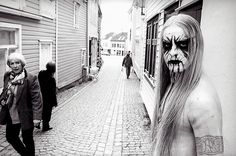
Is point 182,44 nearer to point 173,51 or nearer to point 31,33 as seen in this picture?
point 173,51

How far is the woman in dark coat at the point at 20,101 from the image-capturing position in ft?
12.1

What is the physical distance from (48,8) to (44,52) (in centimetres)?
189

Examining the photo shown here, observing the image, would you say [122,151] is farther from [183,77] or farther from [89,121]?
[183,77]

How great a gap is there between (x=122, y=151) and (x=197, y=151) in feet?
12.8

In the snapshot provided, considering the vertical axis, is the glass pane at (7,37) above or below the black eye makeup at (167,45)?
above

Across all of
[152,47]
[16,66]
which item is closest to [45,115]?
[16,66]

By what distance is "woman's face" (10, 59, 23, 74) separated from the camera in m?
3.67

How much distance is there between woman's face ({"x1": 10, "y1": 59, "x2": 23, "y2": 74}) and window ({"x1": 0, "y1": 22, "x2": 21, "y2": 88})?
3.11m

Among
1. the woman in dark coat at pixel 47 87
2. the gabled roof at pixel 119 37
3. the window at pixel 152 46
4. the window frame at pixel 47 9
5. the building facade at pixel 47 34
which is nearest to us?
the woman in dark coat at pixel 47 87

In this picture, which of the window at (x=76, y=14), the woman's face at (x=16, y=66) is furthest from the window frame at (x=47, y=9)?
the woman's face at (x=16, y=66)

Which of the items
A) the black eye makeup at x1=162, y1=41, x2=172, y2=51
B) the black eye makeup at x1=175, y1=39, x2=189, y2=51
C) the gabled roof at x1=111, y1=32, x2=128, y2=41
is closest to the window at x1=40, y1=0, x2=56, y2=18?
the black eye makeup at x1=162, y1=41, x2=172, y2=51

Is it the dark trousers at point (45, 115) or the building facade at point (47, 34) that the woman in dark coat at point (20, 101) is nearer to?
the dark trousers at point (45, 115)

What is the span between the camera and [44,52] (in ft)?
33.2

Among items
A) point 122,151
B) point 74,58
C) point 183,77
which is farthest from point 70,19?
point 183,77
